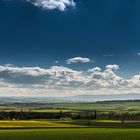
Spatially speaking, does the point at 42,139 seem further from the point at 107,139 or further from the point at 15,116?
the point at 15,116

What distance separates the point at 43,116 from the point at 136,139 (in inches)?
4585

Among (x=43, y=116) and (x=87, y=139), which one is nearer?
(x=87, y=139)

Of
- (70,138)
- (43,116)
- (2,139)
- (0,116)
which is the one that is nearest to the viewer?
(2,139)

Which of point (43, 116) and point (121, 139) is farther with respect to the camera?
point (43, 116)

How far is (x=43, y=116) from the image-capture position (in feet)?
574

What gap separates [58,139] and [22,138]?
544 centimetres

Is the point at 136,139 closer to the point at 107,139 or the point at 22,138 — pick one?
the point at 107,139

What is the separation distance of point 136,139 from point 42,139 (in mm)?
14069

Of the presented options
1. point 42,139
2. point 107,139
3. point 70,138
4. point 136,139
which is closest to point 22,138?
point 42,139

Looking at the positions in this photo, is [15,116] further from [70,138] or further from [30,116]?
[70,138]

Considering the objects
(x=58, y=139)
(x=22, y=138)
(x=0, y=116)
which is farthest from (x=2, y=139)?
(x=0, y=116)

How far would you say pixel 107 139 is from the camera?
202 feet

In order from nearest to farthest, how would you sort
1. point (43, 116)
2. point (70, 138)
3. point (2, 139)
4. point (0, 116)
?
point (2, 139) < point (70, 138) < point (0, 116) < point (43, 116)

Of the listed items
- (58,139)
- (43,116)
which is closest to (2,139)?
(58,139)
